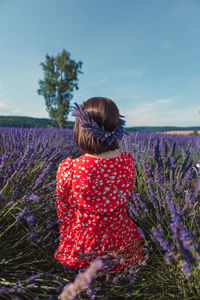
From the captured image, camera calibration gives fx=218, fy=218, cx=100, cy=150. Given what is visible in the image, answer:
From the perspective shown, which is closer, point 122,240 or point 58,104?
point 122,240

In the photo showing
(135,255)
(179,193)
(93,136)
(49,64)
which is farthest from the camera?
(49,64)

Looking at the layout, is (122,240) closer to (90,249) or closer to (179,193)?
(90,249)

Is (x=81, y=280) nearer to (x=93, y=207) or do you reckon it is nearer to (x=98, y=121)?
(x=93, y=207)

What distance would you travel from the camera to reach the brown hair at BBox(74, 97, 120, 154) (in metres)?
1.21

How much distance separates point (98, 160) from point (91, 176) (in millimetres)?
102

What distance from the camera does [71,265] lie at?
1270 mm

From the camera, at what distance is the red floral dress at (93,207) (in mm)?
1258

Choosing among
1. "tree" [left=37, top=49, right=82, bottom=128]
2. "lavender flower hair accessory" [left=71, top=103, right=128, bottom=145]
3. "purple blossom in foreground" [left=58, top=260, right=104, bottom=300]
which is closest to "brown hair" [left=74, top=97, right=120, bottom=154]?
"lavender flower hair accessory" [left=71, top=103, right=128, bottom=145]

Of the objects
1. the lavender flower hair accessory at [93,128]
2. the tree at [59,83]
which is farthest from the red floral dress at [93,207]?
the tree at [59,83]

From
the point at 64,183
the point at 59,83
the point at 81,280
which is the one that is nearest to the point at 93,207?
the point at 64,183

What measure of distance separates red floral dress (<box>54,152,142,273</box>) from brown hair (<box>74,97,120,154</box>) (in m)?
0.07

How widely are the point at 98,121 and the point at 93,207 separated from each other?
51 centimetres

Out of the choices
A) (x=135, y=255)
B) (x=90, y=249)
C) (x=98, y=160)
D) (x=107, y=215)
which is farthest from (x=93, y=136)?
(x=135, y=255)

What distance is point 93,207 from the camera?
129 centimetres
